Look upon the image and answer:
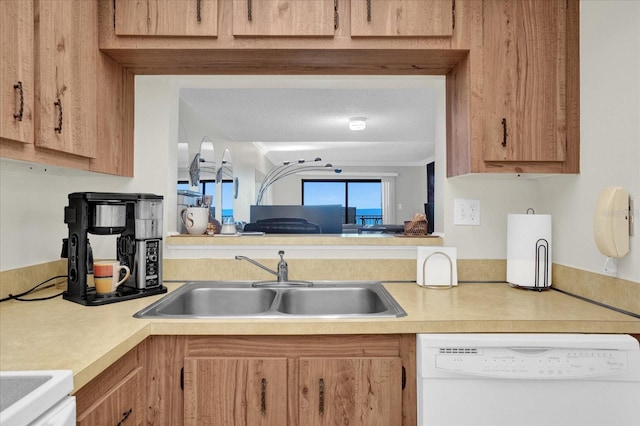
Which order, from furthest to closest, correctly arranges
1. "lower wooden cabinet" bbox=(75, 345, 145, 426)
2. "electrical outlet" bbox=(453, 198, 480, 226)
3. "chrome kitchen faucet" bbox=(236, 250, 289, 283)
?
"electrical outlet" bbox=(453, 198, 480, 226) < "chrome kitchen faucet" bbox=(236, 250, 289, 283) < "lower wooden cabinet" bbox=(75, 345, 145, 426)

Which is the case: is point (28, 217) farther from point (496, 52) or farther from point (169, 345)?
point (496, 52)

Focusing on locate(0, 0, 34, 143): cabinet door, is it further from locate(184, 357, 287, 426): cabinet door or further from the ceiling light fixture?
the ceiling light fixture

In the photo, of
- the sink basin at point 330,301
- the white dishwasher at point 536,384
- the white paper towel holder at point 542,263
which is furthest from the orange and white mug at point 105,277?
the white paper towel holder at point 542,263

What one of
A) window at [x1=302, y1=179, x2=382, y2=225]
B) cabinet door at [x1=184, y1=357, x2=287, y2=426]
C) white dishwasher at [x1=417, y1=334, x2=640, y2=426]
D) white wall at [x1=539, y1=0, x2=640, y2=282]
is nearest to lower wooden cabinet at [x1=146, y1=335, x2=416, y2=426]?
cabinet door at [x1=184, y1=357, x2=287, y2=426]

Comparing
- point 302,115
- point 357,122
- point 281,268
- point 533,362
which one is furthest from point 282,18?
point 357,122

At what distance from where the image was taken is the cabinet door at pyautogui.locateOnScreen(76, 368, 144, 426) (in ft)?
3.20

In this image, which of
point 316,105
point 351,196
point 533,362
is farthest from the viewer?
point 351,196

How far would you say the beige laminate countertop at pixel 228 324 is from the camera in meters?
1.00

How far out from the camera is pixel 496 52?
5.16 ft

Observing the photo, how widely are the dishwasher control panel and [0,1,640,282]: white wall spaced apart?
1.01ft

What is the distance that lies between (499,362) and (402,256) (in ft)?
2.48

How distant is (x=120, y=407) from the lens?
110 centimetres

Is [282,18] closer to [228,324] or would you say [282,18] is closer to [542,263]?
[228,324]

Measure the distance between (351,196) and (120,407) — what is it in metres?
9.44
